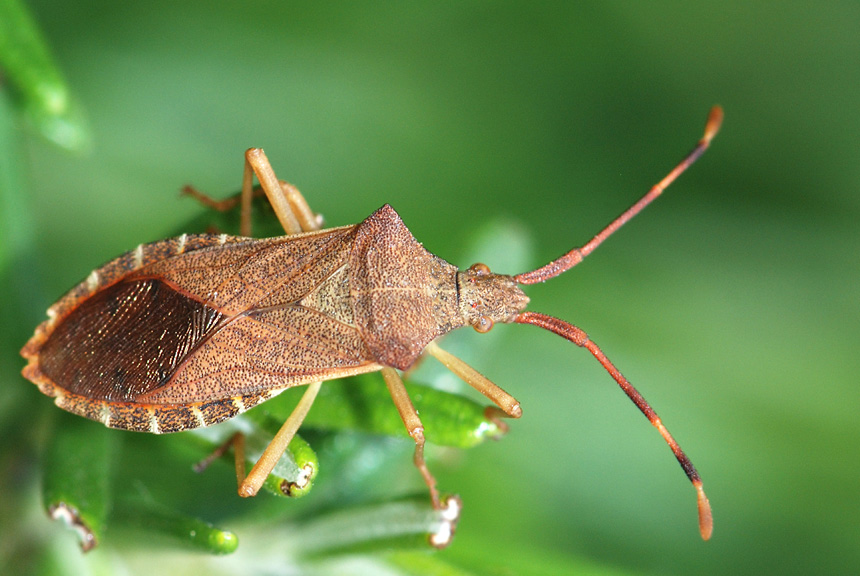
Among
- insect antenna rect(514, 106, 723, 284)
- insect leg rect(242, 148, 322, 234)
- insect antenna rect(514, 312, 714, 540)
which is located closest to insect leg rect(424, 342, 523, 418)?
insect antenna rect(514, 312, 714, 540)

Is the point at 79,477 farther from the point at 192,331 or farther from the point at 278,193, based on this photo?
the point at 278,193

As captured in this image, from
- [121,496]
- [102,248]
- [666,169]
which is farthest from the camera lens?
[102,248]

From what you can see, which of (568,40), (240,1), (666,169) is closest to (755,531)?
(666,169)

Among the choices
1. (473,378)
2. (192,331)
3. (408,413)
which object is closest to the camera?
(408,413)

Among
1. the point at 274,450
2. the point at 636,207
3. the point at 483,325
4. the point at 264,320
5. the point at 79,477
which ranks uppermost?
the point at 636,207

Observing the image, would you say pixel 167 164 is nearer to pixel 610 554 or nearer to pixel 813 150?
pixel 610 554

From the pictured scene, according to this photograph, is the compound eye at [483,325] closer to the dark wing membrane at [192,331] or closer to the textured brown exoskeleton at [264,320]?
the textured brown exoskeleton at [264,320]

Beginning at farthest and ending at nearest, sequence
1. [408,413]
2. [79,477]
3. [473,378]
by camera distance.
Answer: [473,378], [408,413], [79,477]

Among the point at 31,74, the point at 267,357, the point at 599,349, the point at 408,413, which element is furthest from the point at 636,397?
the point at 31,74
